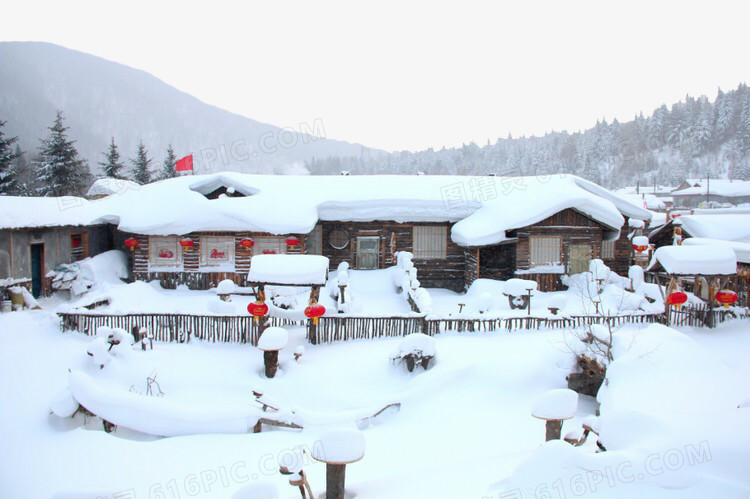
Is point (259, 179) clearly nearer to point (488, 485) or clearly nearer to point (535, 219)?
point (535, 219)

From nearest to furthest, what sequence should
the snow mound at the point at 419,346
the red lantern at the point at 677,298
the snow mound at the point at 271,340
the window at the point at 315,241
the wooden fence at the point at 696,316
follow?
the snow mound at the point at 419,346, the snow mound at the point at 271,340, the red lantern at the point at 677,298, the wooden fence at the point at 696,316, the window at the point at 315,241

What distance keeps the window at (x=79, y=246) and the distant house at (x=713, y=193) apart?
7538 cm

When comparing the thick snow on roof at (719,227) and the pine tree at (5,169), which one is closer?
the thick snow on roof at (719,227)

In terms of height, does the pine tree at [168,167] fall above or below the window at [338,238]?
above

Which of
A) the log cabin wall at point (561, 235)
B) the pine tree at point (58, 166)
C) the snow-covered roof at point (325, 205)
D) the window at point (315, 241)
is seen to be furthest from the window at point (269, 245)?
the pine tree at point (58, 166)

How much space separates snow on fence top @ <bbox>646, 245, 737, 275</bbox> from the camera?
13.6 metres

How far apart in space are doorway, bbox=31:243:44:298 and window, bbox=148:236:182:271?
3.93 metres

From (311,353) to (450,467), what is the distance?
6.18 meters

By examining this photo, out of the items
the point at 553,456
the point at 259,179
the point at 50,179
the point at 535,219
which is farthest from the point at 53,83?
the point at 553,456

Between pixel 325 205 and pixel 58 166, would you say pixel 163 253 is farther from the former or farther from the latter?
pixel 58 166

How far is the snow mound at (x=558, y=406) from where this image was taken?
636 cm

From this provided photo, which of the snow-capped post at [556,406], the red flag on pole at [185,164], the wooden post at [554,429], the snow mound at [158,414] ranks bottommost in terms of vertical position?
the snow mound at [158,414]

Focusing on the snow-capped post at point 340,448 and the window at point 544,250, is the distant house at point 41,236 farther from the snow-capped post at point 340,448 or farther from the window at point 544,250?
the window at point 544,250

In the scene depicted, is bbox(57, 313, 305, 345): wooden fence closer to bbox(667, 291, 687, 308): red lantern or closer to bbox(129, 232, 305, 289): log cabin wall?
bbox(129, 232, 305, 289): log cabin wall
